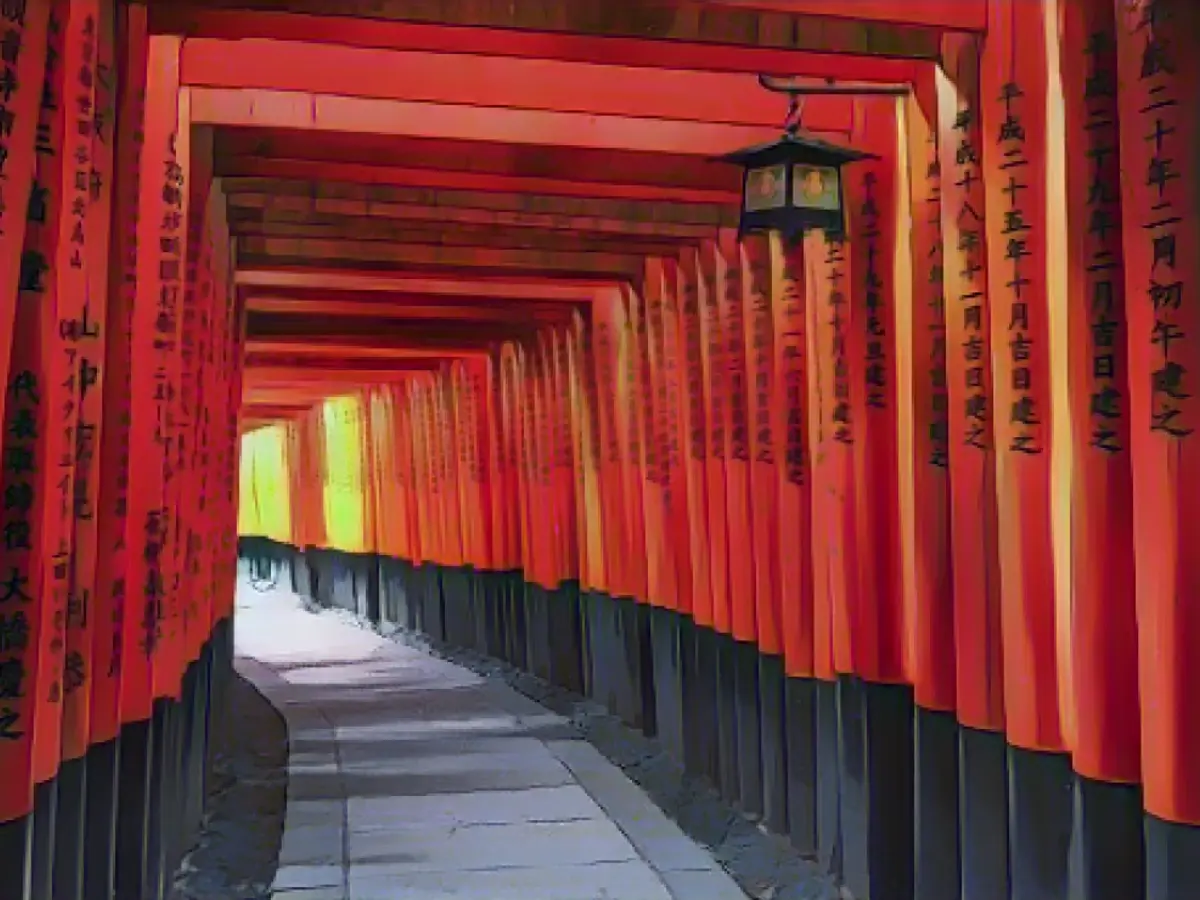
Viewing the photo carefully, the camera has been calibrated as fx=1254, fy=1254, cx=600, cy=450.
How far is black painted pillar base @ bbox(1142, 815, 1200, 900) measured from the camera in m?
3.10

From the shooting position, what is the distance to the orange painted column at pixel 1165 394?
311cm

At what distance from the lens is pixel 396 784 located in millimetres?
8438

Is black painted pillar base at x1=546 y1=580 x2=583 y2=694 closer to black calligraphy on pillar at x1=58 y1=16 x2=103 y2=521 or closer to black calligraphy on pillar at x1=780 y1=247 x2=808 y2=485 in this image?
black calligraphy on pillar at x1=780 y1=247 x2=808 y2=485

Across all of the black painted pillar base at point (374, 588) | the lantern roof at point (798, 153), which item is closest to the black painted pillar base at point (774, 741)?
the lantern roof at point (798, 153)

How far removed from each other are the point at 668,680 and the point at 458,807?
1.69m

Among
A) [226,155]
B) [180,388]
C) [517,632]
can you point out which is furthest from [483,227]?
[517,632]

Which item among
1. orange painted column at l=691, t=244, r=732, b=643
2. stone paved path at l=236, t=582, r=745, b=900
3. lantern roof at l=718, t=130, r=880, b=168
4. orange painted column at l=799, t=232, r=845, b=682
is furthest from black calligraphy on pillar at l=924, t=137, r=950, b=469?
stone paved path at l=236, t=582, r=745, b=900

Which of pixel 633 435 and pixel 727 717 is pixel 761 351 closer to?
pixel 727 717

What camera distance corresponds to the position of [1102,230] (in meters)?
3.47

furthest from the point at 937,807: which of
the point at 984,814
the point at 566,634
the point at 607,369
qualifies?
the point at 566,634

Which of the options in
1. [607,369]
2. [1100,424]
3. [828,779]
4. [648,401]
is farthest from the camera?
[607,369]

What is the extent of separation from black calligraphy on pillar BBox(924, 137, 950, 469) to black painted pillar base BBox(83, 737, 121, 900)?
3.09 meters

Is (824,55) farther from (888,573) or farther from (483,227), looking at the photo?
(483,227)

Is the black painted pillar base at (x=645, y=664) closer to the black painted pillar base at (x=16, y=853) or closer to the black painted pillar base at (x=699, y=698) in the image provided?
the black painted pillar base at (x=699, y=698)
